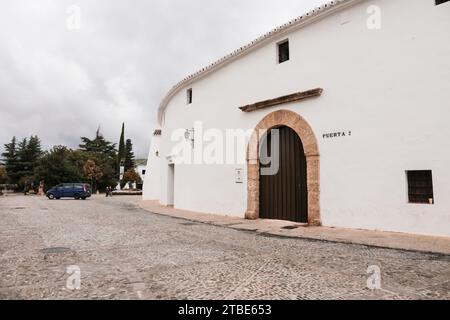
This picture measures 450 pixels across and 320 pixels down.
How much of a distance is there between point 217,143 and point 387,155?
20.9ft

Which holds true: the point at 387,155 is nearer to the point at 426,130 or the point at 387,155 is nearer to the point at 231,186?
the point at 426,130

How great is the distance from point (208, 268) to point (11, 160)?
52.8 meters

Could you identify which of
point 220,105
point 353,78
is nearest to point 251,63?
point 220,105

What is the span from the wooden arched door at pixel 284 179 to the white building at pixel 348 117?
0.04 metres

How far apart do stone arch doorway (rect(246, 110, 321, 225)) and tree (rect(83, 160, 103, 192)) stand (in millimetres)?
37621

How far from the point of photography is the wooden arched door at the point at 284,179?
9172 millimetres

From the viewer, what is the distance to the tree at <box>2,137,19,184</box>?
44.8 m

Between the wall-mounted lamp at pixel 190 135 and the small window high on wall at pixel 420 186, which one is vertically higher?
the wall-mounted lamp at pixel 190 135

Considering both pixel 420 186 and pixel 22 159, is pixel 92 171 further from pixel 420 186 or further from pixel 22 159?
pixel 420 186
